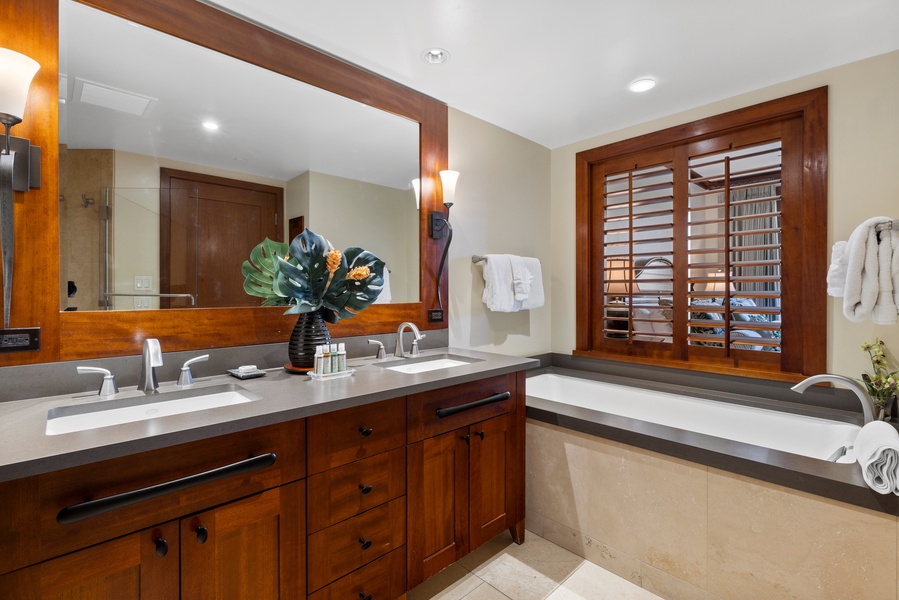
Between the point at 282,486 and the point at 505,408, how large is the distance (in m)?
1.09

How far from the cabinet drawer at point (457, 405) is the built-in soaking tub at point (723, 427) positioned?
0.32 metres

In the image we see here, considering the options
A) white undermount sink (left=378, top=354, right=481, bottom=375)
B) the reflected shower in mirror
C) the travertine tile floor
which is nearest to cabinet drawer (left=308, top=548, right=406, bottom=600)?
the travertine tile floor

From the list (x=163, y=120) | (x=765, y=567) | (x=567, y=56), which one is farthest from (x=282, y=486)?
(x=567, y=56)

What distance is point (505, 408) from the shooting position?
205cm

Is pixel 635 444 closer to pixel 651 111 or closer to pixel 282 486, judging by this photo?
pixel 282 486

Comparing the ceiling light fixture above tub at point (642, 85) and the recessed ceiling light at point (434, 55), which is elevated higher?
the ceiling light fixture above tub at point (642, 85)

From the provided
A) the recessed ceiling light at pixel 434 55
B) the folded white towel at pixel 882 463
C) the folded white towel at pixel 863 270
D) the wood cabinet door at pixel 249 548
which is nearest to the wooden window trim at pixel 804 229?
the folded white towel at pixel 863 270

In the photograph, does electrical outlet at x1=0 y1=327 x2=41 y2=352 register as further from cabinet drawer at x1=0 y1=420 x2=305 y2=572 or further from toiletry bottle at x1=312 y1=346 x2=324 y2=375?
toiletry bottle at x1=312 y1=346 x2=324 y2=375

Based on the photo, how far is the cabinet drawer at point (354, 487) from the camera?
135 cm

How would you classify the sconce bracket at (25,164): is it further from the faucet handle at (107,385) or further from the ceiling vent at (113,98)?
the faucet handle at (107,385)

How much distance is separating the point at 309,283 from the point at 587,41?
5.45 ft

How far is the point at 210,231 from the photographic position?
1729mm

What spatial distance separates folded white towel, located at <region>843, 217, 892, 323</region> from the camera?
1.67 m

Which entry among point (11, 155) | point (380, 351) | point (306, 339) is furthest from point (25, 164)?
point (380, 351)
